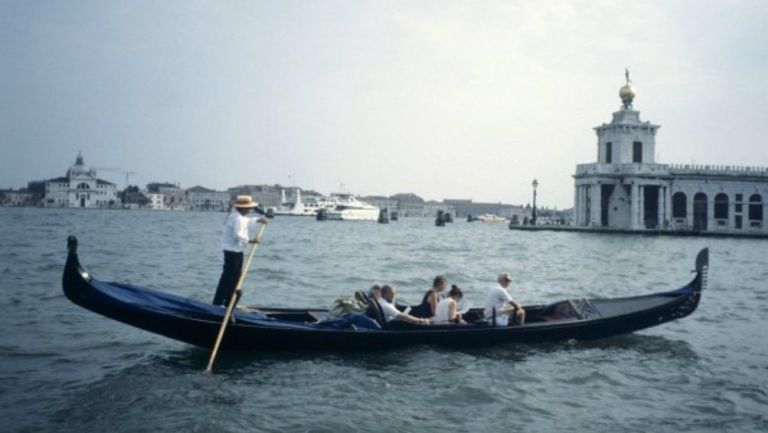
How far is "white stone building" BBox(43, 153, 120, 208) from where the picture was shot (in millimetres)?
139500

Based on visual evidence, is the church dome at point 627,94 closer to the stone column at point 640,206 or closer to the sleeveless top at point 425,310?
the stone column at point 640,206

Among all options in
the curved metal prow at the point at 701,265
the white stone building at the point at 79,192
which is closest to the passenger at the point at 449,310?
the curved metal prow at the point at 701,265

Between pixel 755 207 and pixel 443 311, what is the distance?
59.1m

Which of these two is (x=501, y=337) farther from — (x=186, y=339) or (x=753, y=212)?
(x=753, y=212)

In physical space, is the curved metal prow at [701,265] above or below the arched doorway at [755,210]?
below

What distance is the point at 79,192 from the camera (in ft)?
458

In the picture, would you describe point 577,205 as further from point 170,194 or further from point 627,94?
point 170,194

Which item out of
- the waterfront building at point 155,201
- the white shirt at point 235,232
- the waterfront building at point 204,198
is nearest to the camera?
the white shirt at point 235,232

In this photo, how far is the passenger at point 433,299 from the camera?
10.1 meters

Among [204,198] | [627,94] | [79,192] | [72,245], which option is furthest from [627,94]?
[204,198]

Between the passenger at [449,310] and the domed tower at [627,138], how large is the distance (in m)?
52.4

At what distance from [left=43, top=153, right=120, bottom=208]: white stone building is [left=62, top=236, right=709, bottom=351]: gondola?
144385 mm

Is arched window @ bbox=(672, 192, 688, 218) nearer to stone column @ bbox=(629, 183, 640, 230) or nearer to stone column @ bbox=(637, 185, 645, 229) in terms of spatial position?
stone column @ bbox=(637, 185, 645, 229)

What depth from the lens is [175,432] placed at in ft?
21.0
